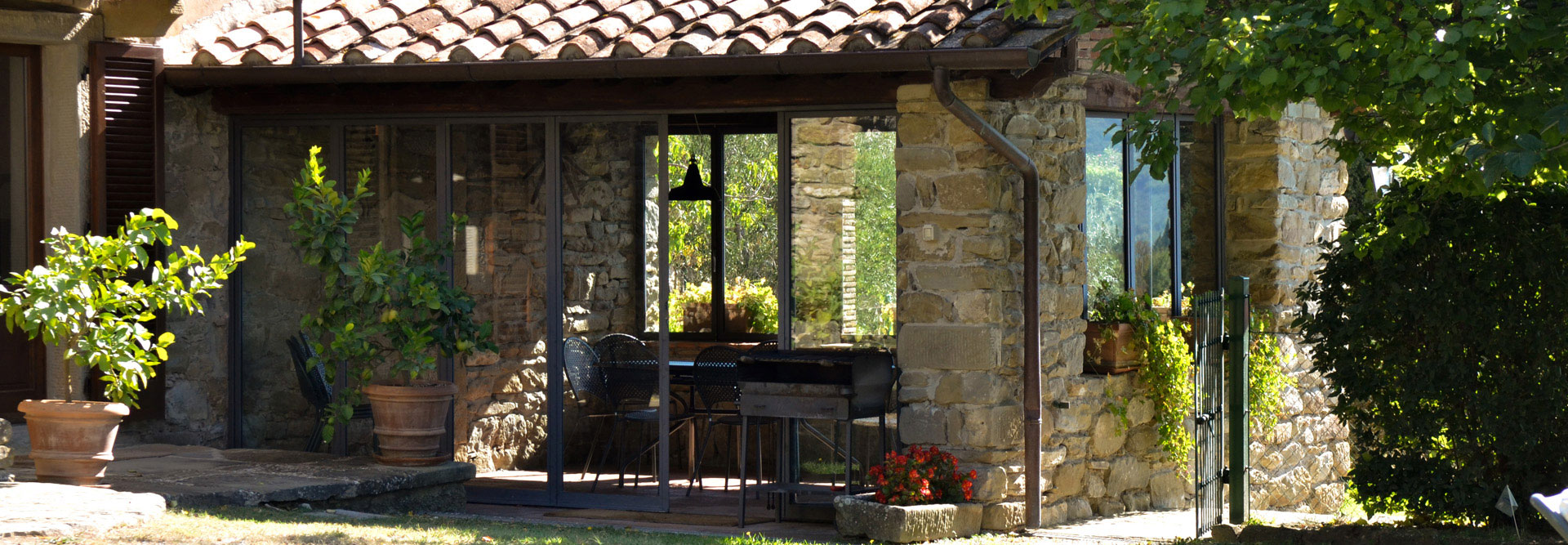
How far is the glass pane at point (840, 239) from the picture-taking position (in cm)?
766

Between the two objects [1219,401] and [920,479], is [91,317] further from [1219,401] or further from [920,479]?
[1219,401]

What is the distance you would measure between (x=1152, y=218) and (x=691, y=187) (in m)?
2.81

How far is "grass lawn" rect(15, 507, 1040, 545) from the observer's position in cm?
539

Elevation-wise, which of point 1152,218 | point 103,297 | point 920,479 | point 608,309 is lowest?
point 920,479

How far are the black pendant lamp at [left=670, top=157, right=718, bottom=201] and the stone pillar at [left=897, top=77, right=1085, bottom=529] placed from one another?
49.0 inches

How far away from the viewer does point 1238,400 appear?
7.73 meters

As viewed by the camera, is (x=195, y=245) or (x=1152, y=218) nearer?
(x=195, y=245)

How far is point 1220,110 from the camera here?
18.9 ft

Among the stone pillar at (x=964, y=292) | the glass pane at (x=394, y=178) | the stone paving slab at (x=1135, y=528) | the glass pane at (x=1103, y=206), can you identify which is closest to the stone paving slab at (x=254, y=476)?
the glass pane at (x=394, y=178)

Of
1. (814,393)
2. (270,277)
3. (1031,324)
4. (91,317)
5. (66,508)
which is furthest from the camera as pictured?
(270,277)

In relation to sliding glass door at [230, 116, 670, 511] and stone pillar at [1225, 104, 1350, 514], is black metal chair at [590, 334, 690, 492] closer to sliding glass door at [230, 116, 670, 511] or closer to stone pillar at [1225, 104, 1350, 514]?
sliding glass door at [230, 116, 670, 511]

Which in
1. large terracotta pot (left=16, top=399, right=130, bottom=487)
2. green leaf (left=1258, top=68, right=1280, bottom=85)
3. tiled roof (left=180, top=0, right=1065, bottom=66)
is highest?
tiled roof (left=180, top=0, right=1065, bottom=66)

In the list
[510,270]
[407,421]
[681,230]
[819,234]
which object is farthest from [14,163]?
[819,234]

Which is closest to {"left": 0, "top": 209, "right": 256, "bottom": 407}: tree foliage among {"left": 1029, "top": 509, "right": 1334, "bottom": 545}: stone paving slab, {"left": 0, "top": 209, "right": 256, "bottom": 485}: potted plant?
{"left": 0, "top": 209, "right": 256, "bottom": 485}: potted plant
